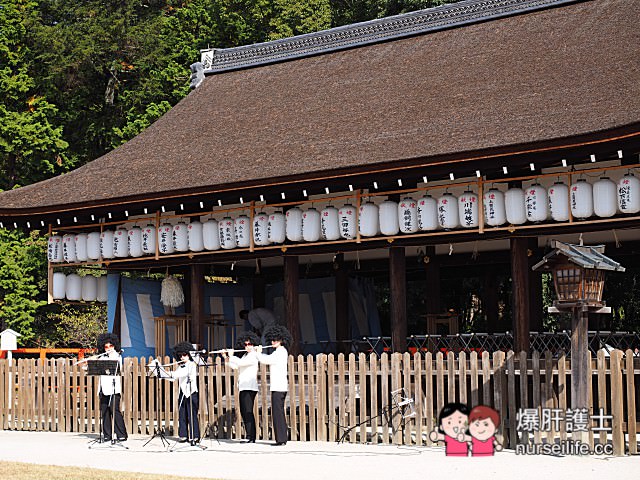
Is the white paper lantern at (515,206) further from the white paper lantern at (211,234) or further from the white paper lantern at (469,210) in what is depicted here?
the white paper lantern at (211,234)

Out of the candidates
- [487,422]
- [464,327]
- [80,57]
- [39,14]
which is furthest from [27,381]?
[39,14]

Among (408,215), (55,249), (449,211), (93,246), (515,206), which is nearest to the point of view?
(515,206)

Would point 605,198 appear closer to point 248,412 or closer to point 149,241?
point 248,412

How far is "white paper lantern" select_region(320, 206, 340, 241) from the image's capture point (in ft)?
53.5

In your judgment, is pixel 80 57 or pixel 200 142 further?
pixel 80 57

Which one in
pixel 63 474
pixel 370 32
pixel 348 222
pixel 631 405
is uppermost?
pixel 370 32

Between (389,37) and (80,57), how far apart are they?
1546 centimetres

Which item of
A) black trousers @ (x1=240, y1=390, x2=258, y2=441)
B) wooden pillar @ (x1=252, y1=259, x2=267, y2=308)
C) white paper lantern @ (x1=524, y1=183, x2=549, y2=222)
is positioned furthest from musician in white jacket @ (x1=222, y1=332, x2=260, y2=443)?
wooden pillar @ (x1=252, y1=259, x2=267, y2=308)

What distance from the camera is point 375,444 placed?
13.5 metres

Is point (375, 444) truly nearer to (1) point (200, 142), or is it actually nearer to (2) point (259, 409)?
(2) point (259, 409)

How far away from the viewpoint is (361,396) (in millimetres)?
13508

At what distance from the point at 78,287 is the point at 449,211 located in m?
8.51

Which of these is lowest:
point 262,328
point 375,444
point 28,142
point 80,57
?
point 375,444

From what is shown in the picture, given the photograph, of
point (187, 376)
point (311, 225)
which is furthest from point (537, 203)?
point (187, 376)
